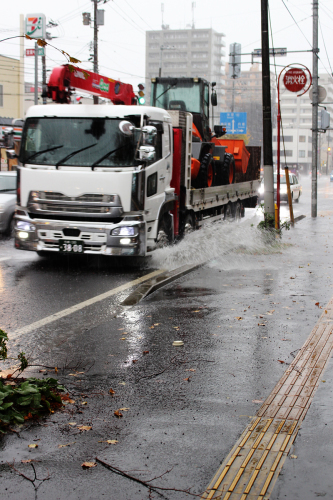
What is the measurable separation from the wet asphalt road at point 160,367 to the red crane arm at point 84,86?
318cm

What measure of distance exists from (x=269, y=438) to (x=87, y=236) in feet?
21.6

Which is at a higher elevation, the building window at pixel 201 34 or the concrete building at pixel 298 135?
the building window at pixel 201 34

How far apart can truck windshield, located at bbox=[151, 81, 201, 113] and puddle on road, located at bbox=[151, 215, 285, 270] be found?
3.41 meters

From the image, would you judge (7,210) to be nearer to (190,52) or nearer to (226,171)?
(226,171)

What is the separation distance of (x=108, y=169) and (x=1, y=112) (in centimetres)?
3712

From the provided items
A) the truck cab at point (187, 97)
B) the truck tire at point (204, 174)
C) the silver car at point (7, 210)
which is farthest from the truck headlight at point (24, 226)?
the truck cab at point (187, 97)

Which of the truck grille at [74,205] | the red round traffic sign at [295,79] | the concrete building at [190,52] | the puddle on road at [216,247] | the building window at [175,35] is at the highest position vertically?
the building window at [175,35]

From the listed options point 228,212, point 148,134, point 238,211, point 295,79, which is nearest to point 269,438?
point 148,134

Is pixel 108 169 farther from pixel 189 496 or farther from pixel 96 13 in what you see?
pixel 96 13

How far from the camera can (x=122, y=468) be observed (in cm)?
355

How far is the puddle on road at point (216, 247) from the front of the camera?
1172 cm

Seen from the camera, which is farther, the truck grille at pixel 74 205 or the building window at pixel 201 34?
the building window at pixel 201 34

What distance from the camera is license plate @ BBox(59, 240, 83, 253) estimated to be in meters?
10.1

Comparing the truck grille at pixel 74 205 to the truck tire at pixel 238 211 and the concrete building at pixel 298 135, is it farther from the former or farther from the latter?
the concrete building at pixel 298 135
